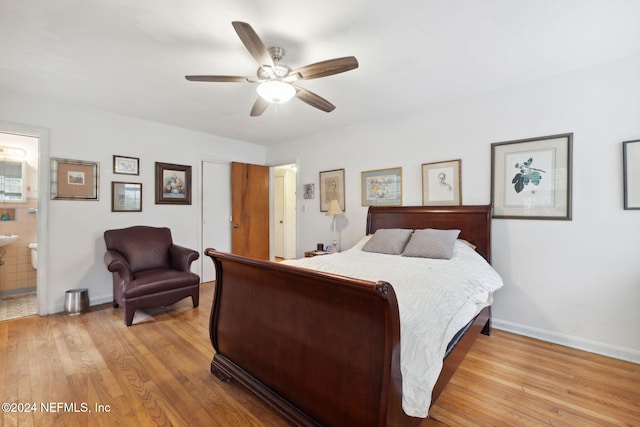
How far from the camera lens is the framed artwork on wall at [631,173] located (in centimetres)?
225

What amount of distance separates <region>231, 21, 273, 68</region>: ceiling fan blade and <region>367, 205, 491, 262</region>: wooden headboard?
7.58ft

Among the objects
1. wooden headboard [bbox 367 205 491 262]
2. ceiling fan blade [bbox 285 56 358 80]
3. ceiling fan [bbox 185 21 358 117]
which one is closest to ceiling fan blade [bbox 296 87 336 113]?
ceiling fan [bbox 185 21 358 117]

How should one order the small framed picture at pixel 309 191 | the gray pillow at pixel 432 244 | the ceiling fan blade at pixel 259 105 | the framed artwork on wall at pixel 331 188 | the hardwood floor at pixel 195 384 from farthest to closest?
the small framed picture at pixel 309 191, the framed artwork on wall at pixel 331 188, the gray pillow at pixel 432 244, the ceiling fan blade at pixel 259 105, the hardwood floor at pixel 195 384

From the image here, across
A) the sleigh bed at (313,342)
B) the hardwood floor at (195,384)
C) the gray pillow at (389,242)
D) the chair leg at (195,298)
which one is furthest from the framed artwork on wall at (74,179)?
the gray pillow at (389,242)

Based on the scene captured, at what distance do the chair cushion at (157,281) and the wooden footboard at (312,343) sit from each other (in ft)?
4.72

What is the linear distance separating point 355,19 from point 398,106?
1.68m

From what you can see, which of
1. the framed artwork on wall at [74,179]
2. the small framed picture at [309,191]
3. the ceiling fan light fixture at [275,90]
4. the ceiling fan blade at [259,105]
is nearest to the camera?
the ceiling fan light fixture at [275,90]

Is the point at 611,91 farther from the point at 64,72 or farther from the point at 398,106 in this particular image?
the point at 64,72

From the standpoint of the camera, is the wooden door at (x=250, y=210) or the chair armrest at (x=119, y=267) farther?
the wooden door at (x=250, y=210)

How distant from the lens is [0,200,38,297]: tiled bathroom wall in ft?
12.8

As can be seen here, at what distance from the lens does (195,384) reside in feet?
6.39

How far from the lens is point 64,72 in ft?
8.36

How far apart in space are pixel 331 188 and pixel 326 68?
2.57m

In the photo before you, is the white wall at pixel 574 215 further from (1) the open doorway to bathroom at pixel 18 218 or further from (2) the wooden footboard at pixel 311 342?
(1) the open doorway to bathroom at pixel 18 218
